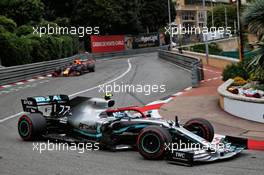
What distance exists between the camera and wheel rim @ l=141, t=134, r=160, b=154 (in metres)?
9.51

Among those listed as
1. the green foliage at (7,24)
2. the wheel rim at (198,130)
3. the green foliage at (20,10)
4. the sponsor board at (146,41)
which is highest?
the green foliage at (20,10)

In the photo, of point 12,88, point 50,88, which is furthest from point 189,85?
point 12,88

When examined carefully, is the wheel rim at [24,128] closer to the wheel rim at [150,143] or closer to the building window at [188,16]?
the wheel rim at [150,143]

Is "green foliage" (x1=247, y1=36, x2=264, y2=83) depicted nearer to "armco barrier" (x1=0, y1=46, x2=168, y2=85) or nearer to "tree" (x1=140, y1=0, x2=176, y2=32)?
"armco barrier" (x1=0, y1=46, x2=168, y2=85)

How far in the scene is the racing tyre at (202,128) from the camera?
10.4m

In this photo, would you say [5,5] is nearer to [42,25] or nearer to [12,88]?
[42,25]

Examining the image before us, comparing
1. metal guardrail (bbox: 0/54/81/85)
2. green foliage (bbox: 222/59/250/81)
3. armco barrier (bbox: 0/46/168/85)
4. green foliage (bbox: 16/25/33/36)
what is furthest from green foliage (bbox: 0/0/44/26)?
green foliage (bbox: 222/59/250/81)

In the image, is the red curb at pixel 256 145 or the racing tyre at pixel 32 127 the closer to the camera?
the red curb at pixel 256 145

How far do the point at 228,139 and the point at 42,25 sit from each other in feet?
128

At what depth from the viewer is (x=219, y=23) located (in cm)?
10594

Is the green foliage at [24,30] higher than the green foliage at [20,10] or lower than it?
lower

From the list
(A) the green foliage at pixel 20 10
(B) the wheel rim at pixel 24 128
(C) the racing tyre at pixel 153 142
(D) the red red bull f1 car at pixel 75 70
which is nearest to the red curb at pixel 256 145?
(C) the racing tyre at pixel 153 142

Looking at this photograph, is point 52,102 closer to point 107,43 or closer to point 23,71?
point 23,71

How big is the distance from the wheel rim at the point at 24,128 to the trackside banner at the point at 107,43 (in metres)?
53.1
